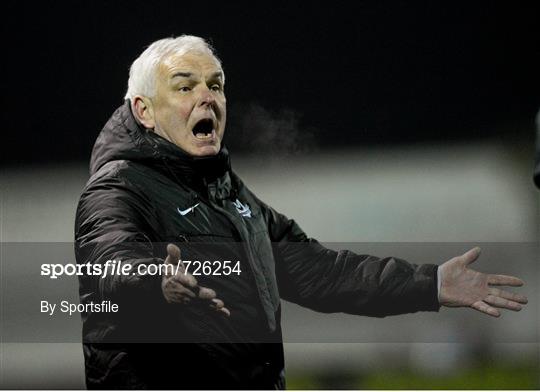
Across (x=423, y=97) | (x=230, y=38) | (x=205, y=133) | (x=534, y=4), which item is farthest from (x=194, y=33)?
(x=534, y=4)

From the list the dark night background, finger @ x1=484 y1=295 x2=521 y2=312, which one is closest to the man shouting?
finger @ x1=484 y1=295 x2=521 y2=312

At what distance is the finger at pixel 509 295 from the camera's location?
3799 mm

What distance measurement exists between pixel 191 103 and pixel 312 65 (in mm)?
587

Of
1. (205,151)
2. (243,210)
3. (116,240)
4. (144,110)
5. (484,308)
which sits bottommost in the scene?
(484,308)

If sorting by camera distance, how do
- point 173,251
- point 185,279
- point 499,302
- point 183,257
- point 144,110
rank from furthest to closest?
1. point 499,302
2. point 144,110
3. point 183,257
4. point 173,251
5. point 185,279

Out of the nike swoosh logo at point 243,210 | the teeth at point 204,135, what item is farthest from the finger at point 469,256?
the teeth at point 204,135

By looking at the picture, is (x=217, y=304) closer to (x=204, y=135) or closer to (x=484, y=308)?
(x=204, y=135)

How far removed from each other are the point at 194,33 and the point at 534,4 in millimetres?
1455

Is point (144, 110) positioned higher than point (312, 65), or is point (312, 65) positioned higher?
point (312, 65)

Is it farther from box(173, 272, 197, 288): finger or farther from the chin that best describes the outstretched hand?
box(173, 272, 197, 288): finger

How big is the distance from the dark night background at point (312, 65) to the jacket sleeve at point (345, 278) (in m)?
0.42

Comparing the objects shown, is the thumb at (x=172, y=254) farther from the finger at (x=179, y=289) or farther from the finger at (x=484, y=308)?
the finger at (x=484, y=308)

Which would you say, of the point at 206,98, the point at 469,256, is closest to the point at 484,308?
the point at 469,256

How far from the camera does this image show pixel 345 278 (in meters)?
3.84
